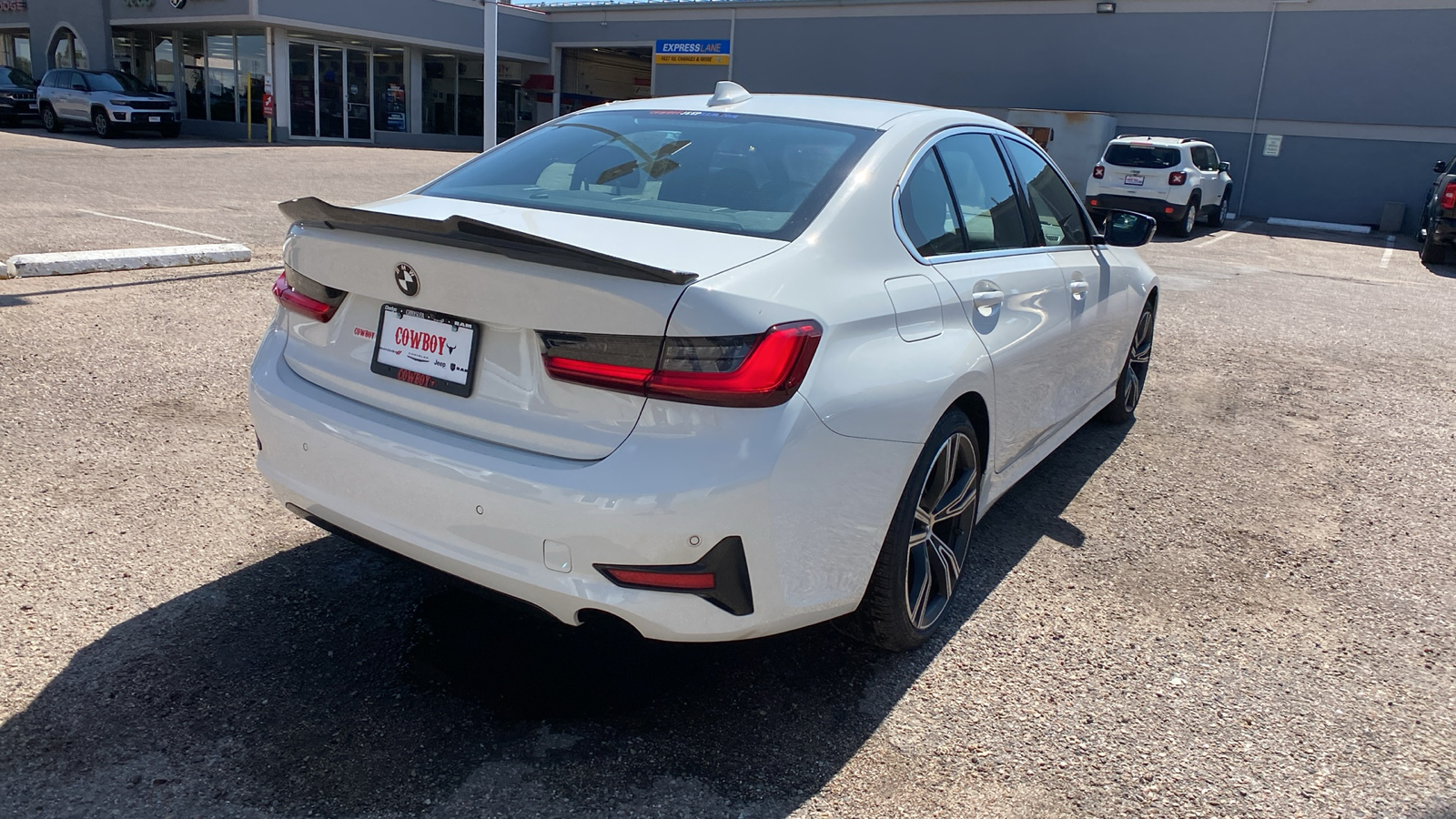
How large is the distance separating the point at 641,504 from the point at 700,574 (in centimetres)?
22

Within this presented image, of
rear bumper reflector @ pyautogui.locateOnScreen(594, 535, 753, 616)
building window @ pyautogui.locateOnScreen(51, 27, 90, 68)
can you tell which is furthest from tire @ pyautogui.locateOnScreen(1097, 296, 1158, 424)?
building window @ pyautogui.locateOnScreen(51, 27, 90, 68)

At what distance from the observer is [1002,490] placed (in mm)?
3654

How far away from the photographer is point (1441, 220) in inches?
597

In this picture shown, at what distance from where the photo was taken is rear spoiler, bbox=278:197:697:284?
7.50 ft

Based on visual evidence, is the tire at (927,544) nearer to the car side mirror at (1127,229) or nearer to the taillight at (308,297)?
the taillight at (308,297)

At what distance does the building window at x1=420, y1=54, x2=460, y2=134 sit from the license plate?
33.7 metres

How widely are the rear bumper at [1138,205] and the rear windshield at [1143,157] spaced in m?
0.62

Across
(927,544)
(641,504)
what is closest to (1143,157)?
(927,544)

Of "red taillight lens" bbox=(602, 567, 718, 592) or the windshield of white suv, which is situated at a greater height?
the windshield of white suv

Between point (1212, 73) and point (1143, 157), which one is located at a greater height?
point (1212, 73)

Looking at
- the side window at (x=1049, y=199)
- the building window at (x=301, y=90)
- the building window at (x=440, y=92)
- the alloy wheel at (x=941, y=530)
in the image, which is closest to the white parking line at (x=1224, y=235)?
the side window at (x=1049, y=199)

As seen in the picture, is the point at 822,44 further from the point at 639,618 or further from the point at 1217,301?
the point at 639,618

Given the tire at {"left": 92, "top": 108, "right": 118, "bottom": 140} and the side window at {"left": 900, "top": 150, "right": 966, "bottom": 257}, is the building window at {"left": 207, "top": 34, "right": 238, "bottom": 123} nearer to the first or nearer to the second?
the tire at {"left": 92, "top": 108, "right": 118, "bottom": 140}

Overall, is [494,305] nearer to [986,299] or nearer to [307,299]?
[307,299]
